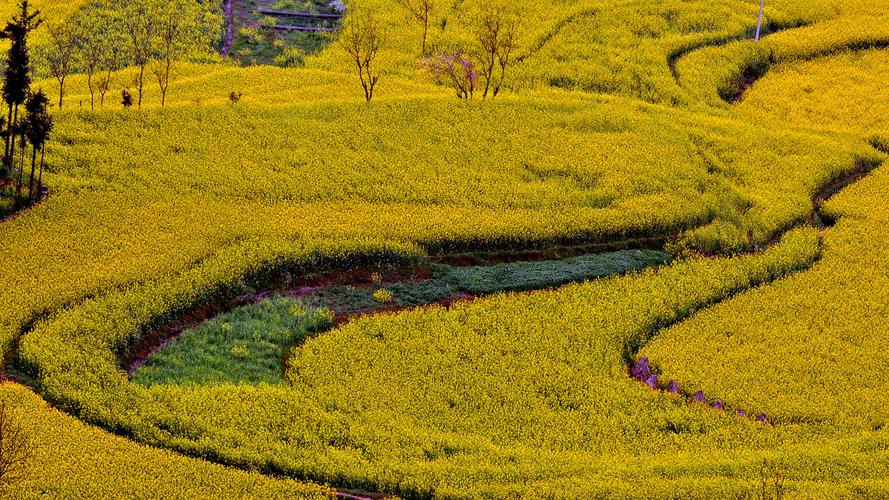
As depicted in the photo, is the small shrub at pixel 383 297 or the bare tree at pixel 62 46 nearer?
the small shrub at pixel 383 297

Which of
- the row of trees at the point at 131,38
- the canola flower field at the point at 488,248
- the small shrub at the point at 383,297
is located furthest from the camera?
the row of trees at the point at 131,38

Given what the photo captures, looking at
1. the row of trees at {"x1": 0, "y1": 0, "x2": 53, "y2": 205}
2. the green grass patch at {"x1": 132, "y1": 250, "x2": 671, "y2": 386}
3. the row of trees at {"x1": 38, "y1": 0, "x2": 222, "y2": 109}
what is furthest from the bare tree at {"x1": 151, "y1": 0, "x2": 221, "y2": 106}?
the green grass patch at {"x1": 132, "y1": 250, "x2": 671, "y2": 386}

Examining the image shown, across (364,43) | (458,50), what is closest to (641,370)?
(458,50)

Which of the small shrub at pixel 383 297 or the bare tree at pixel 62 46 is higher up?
the bare tree at pixel 62 46

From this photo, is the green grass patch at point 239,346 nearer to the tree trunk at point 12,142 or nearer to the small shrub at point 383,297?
the small shrub at point 383,297

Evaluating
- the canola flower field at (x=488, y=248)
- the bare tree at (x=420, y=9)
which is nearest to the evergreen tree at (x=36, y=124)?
the canola flower field at (x=488, y=248)

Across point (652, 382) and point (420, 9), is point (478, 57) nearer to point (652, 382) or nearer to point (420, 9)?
point (420, 9)
